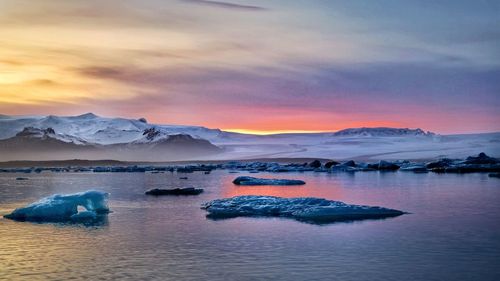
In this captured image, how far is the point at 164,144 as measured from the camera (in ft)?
506

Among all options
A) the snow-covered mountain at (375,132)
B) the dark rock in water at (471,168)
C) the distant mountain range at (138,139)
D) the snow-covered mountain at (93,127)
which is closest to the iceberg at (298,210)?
the dark rock in water at (471,168)

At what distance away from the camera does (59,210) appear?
19.1 meters

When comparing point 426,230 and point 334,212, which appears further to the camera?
point 334,212

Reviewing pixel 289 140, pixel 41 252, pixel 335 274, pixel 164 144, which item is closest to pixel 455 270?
pixel 335 274

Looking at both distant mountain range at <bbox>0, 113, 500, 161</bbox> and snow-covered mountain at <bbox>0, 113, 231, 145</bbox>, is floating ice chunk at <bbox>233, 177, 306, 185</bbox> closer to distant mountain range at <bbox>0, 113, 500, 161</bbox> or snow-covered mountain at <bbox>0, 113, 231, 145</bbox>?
distant mountain range at <bbox>0, 113, 500, 161</bbox>

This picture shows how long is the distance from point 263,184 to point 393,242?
2212 centimetres

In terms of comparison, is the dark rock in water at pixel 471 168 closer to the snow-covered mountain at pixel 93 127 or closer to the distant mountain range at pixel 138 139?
the distant mountain range at pixel 138 139

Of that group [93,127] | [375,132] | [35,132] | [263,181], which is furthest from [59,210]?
[35,132]

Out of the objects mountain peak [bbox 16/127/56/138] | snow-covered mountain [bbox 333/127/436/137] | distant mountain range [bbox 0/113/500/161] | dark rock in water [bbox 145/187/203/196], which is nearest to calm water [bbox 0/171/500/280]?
dark rock in water [bbox 145/187/203/196]

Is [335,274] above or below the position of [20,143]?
below

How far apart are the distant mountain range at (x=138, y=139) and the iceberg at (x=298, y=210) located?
8435cm

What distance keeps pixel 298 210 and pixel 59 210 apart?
7.46 metres

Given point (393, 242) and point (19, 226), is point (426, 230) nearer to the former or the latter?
point (393, 242)

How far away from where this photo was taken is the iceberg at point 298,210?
59.7ft
